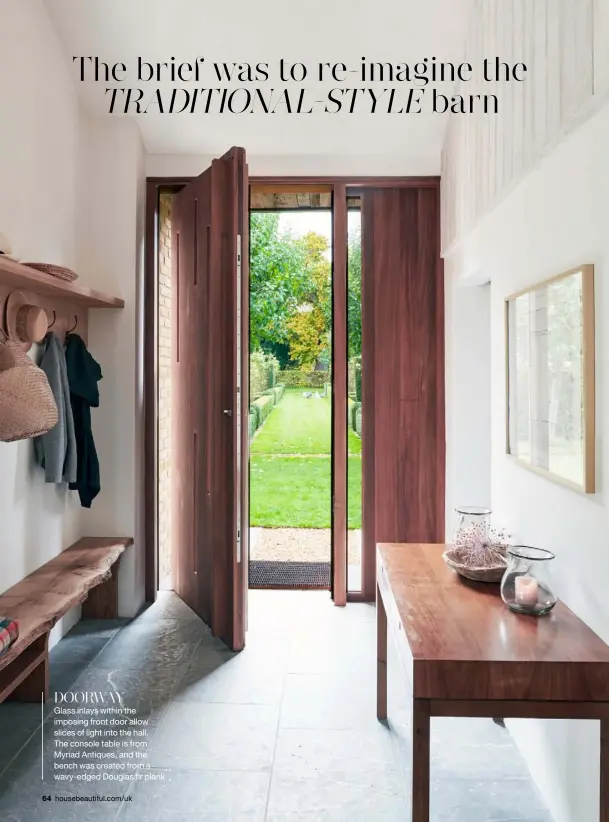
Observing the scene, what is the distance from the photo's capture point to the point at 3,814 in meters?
1.75

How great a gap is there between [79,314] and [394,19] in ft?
6.85

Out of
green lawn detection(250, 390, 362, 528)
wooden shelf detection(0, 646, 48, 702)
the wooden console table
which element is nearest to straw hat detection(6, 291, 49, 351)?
wooden shelf detection(0, 646, 48, 702)

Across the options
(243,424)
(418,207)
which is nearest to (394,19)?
(418,207)

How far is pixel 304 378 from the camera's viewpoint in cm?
361

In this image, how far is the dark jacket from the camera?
9.42 feet

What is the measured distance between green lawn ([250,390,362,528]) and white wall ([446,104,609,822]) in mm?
1445

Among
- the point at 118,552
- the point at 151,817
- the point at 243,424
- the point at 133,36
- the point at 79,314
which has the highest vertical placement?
the point at 133,36

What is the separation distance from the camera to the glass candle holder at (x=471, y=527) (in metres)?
1.93

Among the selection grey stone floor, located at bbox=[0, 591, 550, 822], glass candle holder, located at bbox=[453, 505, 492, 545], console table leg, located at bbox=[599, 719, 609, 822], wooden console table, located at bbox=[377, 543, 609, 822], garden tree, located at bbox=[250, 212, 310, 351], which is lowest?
grey stone floor, located at bbox=[0, 591, 550, 822]

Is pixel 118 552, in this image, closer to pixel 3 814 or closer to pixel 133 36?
pixel 3 814

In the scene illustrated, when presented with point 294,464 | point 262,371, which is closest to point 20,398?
point 262,371

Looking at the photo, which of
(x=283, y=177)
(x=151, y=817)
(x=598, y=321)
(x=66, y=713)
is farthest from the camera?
(x=283, y=177)

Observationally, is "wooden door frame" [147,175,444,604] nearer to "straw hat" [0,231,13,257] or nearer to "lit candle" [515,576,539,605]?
"straw hat" [0,231,13,257]

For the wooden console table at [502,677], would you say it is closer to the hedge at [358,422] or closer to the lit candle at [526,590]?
the lit candle at [526,590]
